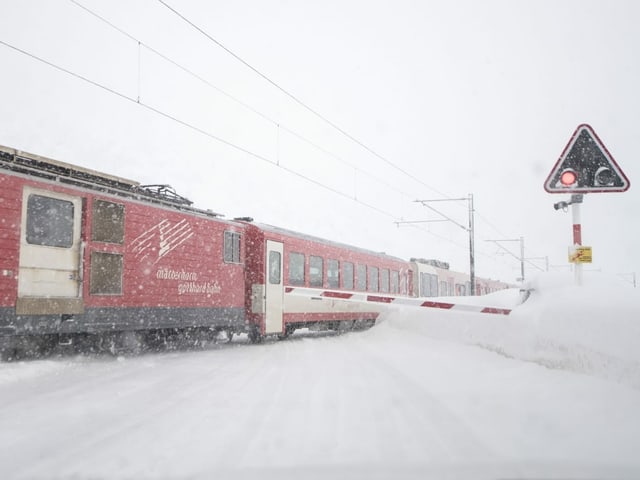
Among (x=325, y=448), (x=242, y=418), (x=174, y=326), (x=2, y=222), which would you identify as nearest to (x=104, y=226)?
(x=2, y=222)

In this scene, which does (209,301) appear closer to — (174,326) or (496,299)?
(174,326)

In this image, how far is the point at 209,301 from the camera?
38.3 feet

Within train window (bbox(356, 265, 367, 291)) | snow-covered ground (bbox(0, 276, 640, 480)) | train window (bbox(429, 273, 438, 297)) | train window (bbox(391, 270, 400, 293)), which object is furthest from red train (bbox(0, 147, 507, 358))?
train window (bbox(429, 273, 438, 297))

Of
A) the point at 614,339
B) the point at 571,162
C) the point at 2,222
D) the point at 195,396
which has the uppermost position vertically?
the point at 571,162

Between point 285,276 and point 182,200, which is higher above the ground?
point 182,200

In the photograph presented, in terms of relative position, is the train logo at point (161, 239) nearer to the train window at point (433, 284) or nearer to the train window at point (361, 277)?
the train window at point (361, 277)

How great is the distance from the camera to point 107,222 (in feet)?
30.7

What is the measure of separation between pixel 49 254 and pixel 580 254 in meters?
7.59

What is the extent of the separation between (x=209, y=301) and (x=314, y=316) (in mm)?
4089

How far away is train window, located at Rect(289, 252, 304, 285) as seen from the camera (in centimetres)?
1418

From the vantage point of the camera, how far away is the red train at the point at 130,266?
26.3ft

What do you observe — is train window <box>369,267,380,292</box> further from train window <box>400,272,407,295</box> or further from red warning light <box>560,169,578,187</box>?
red warning light <box>560,169,578,187</box>

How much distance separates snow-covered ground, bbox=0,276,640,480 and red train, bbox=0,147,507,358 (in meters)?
0.90

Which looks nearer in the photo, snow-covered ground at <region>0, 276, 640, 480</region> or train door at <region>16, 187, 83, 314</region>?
snow-covered ground at <region>0, 276, 640, 480</region>
